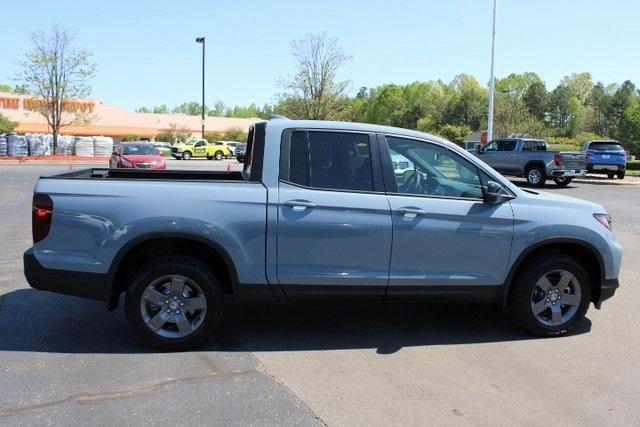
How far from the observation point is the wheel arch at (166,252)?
4395 millimetres

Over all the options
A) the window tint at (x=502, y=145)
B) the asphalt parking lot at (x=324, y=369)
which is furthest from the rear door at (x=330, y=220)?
the window tint at (x=502, y=145)

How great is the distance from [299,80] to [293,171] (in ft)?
127

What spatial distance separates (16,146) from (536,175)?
31603 millimetres

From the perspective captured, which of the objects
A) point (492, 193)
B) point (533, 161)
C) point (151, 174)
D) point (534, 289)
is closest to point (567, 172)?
point (533, 161)

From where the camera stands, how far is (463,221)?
469 cm

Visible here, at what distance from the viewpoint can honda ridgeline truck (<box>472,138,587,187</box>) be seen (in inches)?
839

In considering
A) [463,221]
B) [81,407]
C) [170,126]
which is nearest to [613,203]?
[463,221]

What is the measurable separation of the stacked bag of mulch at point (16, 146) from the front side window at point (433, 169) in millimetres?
38307

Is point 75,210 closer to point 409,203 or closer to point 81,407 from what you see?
point 81,407

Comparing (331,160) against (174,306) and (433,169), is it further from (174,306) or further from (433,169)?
(174,306)

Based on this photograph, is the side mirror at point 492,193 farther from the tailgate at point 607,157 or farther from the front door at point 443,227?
the tailgate at point 607,157

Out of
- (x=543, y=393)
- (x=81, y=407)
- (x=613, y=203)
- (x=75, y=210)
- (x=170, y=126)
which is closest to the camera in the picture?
(x=81, y=407)

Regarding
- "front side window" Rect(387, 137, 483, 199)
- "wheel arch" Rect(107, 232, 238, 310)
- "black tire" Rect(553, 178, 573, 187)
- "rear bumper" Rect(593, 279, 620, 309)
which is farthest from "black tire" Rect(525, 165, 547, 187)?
"wheel arch" Rect(107, 232, 238, 310)

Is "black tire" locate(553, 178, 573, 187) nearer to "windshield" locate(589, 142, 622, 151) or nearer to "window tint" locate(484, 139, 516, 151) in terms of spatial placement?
"window tint" locate(484, 139, 516, 151)
